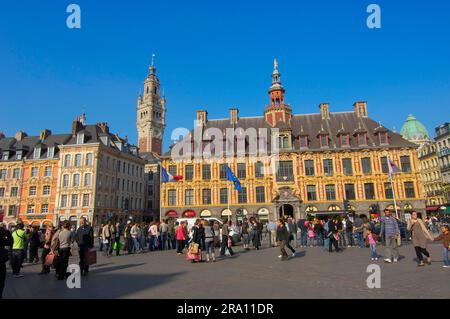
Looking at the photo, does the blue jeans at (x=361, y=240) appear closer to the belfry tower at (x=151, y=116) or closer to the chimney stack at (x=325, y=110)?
the chimney stack at (x=325, y=110)

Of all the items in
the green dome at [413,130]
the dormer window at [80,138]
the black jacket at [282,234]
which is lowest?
the black jacket at [282,234]

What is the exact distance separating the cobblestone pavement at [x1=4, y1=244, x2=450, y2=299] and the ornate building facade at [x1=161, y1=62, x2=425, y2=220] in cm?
2618

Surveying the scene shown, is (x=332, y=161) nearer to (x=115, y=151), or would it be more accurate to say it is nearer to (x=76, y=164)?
(x=115, y=151)

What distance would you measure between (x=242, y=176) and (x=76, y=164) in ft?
85.4

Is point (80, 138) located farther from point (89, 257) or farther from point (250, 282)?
point (250, 282)

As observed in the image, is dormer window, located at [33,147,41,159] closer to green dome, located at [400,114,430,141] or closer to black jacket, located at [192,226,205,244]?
black jacket, located at [192,226,205,244]

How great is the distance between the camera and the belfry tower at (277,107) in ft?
146

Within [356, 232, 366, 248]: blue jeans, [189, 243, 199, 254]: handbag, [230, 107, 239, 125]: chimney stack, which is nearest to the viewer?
[189, 243, 199, 254]: handbag

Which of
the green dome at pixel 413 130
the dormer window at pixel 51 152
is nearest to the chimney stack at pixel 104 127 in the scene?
the dormer window at pixel 51 152

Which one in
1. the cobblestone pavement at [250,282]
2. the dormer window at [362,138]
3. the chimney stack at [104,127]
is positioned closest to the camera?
the cobblestone pavement at [250,282]

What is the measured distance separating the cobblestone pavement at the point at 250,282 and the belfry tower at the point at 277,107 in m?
33.6

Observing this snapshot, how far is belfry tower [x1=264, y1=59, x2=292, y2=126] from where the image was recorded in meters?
44.4

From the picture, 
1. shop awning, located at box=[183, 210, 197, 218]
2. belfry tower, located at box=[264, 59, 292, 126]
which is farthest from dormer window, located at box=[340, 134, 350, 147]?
shop awning, located at box=[183, 210, 197, 218]

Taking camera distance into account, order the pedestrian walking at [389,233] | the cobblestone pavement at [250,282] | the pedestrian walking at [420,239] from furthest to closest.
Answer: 1. the pedestrian walking at [389,233]
2. the pedestrian walking at [420,239]
3. the cobblestone pavement at [250,282]
